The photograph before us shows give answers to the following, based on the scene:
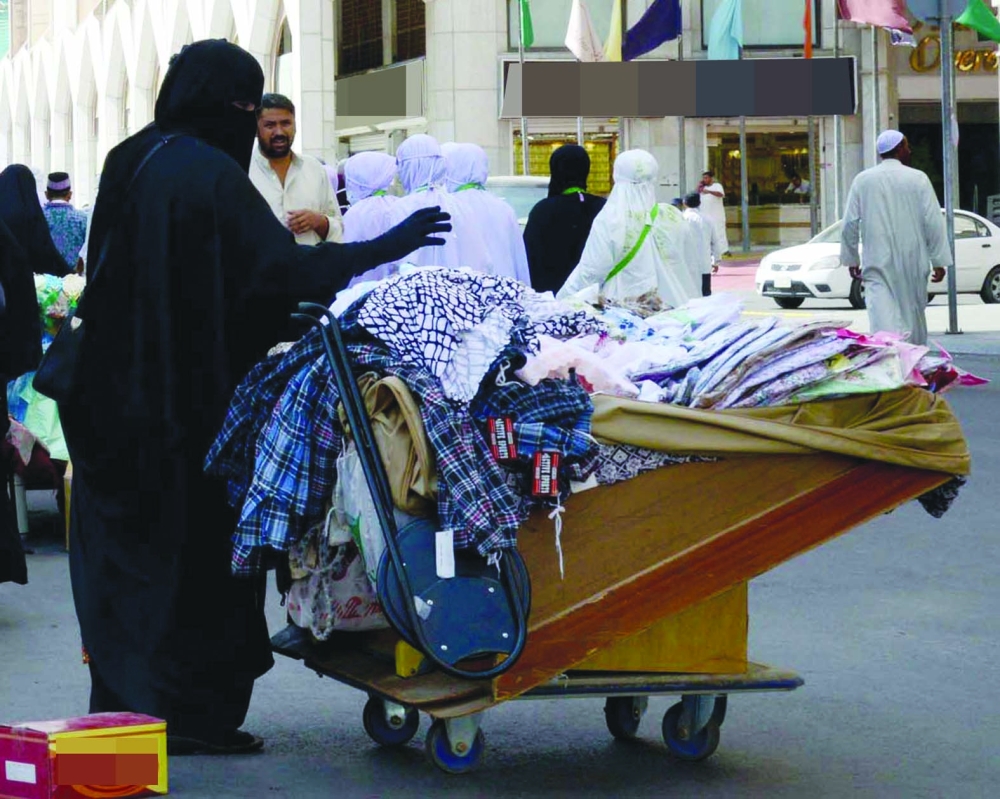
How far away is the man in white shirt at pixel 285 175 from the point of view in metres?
9.34

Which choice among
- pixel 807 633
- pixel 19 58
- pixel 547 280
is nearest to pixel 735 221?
pixel 547 280

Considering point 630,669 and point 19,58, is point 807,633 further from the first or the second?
point 19,58

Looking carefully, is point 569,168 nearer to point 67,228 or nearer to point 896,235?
point 896,235

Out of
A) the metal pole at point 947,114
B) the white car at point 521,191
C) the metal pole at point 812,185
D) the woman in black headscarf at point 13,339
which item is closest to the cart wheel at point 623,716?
the woman in black headscarf at point 13,339

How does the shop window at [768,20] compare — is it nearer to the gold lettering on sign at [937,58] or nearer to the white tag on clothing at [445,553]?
the gold lettering on sign at [937,58]

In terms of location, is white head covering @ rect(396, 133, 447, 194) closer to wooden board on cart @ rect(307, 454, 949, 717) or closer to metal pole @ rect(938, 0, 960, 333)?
wooden board on cart @ rect(307, 454, 949, 717)

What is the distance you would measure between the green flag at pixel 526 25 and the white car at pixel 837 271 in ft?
38.3

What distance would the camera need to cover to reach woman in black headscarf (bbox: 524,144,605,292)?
1089 cm

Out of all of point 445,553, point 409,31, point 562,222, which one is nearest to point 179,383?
point 445,553

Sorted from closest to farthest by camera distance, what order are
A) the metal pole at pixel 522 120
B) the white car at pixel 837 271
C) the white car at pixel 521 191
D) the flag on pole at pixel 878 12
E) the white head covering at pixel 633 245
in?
1. the white head covering at pixel 633 245
2. the white car at pixel 521 191
3. the white car at pixel 837 271
4. the flag on pole at pixel 878 12
5. the metal pole at pixel 522 120

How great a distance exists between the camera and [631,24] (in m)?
39.7

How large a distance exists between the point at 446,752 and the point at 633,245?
503cm

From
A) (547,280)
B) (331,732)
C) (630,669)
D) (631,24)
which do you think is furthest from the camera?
(631,24)

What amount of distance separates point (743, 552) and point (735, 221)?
118 feet
